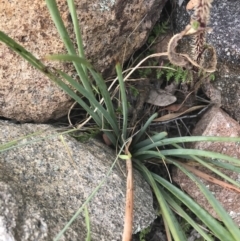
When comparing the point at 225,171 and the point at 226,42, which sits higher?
the point at 226,42

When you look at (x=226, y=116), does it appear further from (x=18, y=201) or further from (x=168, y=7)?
(x=18, y=201)

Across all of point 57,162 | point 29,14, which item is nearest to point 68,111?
point 57,162

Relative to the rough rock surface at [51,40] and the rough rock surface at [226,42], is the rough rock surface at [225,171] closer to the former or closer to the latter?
the rough rock surface at [226,42]

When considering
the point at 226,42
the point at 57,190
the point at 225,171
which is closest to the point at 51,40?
the point at 57,190

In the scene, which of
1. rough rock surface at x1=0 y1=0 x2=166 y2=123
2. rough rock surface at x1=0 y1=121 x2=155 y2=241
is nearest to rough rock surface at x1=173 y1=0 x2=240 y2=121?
rough rock surface at x1=0 y1=0 x2=166 y2=123

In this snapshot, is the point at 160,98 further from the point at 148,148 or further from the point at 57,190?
the point at 57,190

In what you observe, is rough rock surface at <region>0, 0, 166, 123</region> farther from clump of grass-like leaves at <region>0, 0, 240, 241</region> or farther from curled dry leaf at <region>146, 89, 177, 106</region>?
curled dry leaf at <region>146, 89, 177, 106</region>
